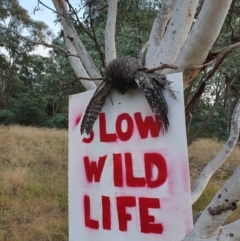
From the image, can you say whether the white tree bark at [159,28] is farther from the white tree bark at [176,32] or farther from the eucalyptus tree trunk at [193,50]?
the white tree bark at [176,32]

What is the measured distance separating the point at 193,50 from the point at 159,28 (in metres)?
0.53

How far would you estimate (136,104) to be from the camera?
980 millimetres

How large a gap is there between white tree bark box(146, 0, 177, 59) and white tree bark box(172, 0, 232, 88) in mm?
355

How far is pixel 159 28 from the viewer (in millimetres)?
1589

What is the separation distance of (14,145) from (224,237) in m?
6.83

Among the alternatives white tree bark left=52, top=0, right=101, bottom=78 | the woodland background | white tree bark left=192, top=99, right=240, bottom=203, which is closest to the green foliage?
the woodland background

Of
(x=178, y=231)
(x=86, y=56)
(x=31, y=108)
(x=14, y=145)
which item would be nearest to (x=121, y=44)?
(x=14, y=145)

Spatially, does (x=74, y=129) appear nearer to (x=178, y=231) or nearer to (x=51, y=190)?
(x=178, y=231)

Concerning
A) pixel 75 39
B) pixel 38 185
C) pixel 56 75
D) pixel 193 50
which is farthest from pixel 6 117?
pixel 193 50

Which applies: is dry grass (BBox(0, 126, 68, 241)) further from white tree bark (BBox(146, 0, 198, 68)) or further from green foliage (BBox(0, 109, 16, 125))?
green foliage (BBox(0, 109, 16, 125))

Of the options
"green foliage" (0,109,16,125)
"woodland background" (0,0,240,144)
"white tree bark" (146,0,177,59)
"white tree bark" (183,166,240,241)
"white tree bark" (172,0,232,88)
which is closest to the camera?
"white tree bark" (183,166,240,241)

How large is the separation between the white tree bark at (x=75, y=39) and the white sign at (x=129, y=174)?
501 millimetres

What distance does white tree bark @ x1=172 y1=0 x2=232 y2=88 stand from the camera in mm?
1079

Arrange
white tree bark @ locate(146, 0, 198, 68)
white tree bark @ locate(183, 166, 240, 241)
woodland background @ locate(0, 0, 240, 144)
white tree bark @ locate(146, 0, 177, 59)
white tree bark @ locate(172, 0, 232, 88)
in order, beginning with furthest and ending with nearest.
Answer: woodland background @ locate(0, 0, 240, 144) < white tree bark @ locate(146, 0, 177, 59) < white tree bark @ locate(146, 0, 198, 68) < white tree bark @ locate(172, 0, 232, 88) < white tree bark @ locate(183, 166, 240, 241)
